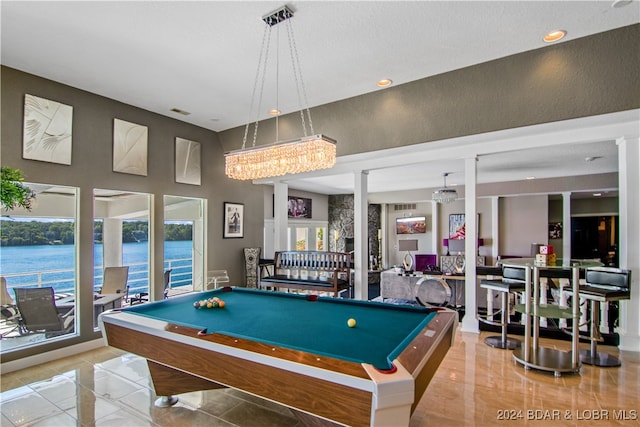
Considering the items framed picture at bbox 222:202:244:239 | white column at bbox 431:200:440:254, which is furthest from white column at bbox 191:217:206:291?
white column at bbox 431:200:440:254

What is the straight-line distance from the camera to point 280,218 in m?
6.66

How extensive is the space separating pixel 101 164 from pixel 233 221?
7.97ft

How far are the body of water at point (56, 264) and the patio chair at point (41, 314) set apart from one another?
4.3 inches

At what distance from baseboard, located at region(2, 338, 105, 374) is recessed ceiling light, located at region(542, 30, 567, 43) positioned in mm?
6030

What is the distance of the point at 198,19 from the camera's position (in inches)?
112

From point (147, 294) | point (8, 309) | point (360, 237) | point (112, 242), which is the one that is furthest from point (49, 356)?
point (360, 237)

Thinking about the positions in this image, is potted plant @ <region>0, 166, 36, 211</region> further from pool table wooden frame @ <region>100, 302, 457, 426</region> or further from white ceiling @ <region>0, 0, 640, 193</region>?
pool table wooden frame @ <region>100, 302, 457, 426</region>

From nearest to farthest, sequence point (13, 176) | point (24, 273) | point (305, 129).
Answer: point (13, 176)
point (24, 273)
point (305, 129)

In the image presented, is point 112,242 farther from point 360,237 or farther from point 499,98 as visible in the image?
point 499,98

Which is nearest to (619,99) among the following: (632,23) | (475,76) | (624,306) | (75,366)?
(632,23)

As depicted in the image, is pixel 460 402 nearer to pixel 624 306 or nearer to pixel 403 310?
pixel 403 310

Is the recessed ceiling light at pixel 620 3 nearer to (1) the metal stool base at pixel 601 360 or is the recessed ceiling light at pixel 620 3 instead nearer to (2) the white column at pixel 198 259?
(1) the metal stool base at pixel 601 360

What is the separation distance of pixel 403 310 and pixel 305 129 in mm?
3246

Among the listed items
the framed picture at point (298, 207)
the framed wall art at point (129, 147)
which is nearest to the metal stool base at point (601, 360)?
the framed wall art at point (129, 147)
